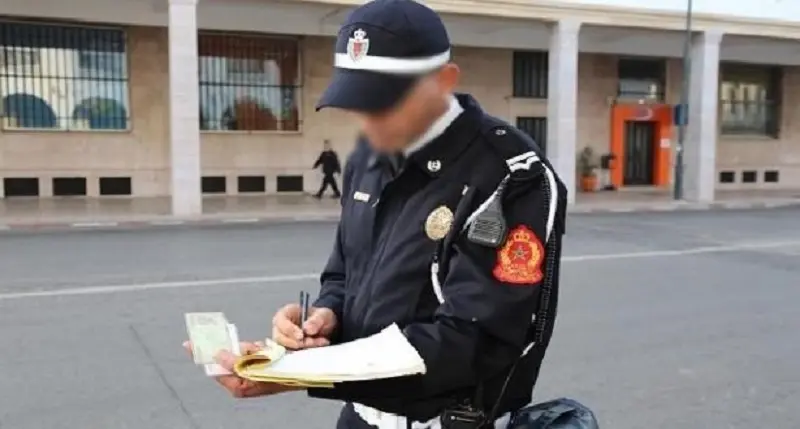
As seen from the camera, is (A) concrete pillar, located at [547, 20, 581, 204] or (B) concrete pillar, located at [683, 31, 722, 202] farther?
(B) concrete pillar, located at [683, 31, 722, 202]

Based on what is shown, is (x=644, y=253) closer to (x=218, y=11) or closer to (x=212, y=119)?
(x=218, y=11)

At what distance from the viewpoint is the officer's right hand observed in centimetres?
163

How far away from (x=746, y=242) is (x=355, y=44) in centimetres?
1323

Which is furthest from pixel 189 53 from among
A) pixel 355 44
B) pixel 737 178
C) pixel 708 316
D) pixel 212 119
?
pixel 737 178

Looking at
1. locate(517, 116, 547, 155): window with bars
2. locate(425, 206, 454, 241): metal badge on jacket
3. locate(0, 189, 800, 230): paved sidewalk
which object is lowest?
locate(0, 189, 800, 230): paved sidewalk

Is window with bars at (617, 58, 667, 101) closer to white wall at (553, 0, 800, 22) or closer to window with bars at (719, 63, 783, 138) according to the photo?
window with bars at (719, 63, 783, 138)

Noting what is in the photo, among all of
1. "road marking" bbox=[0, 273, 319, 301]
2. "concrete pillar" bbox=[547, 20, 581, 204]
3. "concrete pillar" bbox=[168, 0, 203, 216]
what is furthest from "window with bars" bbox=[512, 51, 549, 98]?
"road marking" bbox=[0, 273, 319, 301]

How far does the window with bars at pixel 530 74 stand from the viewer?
2552 cm

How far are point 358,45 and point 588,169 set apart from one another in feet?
83.7

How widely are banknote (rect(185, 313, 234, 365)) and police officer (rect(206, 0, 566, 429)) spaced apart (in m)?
0.05

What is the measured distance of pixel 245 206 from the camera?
19.0 m

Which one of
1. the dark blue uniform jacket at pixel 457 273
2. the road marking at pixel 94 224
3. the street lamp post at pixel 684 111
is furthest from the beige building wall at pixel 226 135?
the dark blue uniform jacket at pixel 457 273

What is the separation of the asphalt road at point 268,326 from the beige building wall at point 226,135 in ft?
26.1

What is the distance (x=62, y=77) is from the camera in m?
20.8
